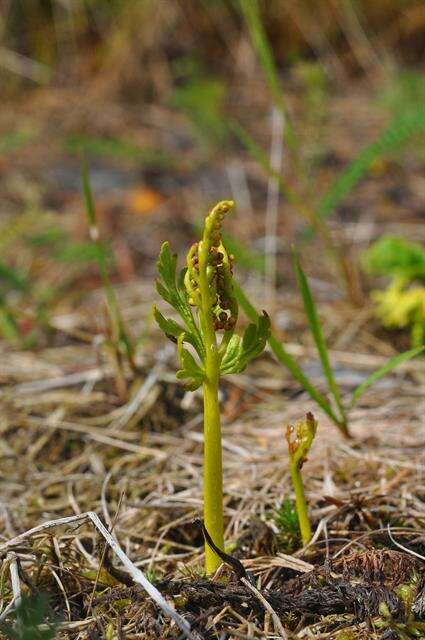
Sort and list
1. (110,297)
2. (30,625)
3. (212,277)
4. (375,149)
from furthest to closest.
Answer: (375,149) < (110,297) < (212,277) < (30,625)

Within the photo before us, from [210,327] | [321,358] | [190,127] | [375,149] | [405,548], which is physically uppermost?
[190,127]

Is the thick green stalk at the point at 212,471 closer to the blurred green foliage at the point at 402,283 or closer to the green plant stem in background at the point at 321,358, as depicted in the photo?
the green plant stem in background at the point at 321,358

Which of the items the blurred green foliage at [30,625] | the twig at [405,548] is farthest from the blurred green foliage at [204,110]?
the blurred green foliage at [30,625]

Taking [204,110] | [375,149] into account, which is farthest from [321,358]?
[204,110]

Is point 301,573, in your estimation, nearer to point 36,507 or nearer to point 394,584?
point 394,584

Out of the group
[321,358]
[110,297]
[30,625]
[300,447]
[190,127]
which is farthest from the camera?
[190,127]

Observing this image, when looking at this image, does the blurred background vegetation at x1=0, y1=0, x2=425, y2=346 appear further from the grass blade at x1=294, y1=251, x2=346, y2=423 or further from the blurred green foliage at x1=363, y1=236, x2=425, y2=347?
the grass blade at x1=294, y1=251, x2=346, y2=423

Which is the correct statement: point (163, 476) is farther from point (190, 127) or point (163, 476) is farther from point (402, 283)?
point (190, 127)

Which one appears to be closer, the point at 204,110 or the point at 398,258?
the point at 398,258
